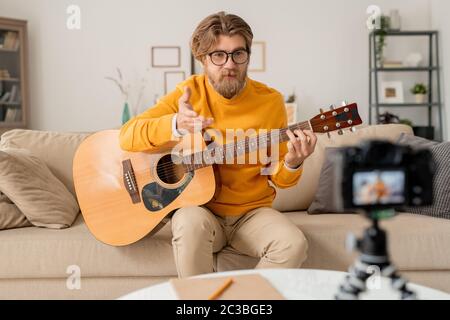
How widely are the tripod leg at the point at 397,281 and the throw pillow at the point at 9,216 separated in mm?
→ 1424

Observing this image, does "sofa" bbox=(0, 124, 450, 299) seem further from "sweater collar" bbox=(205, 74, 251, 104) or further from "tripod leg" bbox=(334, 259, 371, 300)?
"tripod leg" bbox=(334, 259, 371, 300)

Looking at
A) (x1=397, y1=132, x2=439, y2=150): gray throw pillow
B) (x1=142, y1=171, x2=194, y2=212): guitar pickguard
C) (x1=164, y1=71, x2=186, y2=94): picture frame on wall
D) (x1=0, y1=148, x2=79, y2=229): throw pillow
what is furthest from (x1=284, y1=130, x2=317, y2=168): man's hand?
(x1=164, y1=71, x2=186, y2=94): picture frame on wall

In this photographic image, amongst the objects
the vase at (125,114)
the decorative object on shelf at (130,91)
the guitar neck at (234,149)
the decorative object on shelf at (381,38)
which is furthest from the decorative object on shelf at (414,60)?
the guitar neck at (234,149)

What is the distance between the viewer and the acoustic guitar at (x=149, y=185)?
150cm

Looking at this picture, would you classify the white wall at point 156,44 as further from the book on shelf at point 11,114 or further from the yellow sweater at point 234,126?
the yellow sweater at point 234,126

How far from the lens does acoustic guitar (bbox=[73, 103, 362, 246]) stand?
1499 millimetres

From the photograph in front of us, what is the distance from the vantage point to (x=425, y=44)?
15.9 feet

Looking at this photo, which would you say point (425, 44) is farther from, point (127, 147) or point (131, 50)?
point (127, 147)

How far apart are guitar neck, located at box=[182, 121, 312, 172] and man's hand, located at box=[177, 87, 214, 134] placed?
0.10 meters

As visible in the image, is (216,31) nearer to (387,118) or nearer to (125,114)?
(125,114)

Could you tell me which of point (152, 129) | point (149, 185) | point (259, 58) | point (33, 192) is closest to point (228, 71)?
point (152, 129)

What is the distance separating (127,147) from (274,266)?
63 centimetres
